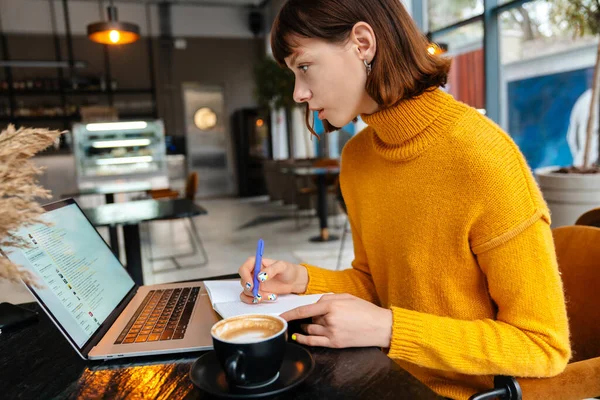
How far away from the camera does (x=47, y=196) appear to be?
1.96ft

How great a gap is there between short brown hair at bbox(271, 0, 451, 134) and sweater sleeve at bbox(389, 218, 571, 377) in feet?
1.17

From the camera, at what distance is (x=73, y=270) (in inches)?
32.9

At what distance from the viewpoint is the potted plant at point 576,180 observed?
3.01 metres

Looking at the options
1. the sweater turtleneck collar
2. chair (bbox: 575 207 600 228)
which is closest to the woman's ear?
the sweater turtleneck collar

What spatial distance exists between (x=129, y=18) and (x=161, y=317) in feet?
33.4

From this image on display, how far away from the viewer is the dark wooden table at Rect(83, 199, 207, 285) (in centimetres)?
268

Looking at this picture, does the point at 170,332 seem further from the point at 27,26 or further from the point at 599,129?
the point at 27,26

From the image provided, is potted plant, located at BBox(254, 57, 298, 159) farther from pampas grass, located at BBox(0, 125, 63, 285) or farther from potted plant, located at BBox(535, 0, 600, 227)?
pampas grass, located at BBox(0, 125, 63, 285)

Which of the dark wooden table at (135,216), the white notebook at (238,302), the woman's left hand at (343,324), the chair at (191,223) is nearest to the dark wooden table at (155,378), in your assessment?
the woman's left hand at (343,324)

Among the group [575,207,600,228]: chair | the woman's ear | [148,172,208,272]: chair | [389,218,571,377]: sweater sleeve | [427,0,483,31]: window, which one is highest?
[427,0,483,31]: window

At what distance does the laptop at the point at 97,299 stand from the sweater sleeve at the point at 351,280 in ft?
0.81

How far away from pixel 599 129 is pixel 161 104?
26.3 feet

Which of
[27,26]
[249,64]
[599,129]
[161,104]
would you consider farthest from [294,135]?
[599,129]

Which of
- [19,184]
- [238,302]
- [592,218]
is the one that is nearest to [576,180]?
[592,218]
